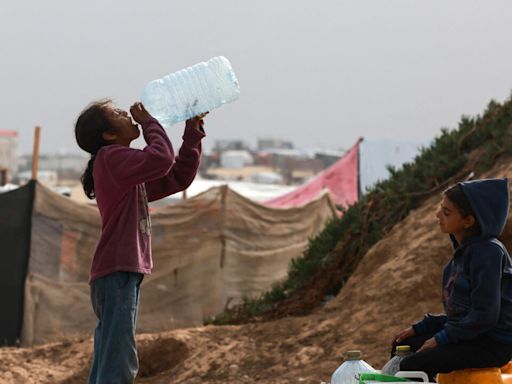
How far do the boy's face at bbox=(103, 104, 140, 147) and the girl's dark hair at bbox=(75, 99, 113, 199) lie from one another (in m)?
0.02

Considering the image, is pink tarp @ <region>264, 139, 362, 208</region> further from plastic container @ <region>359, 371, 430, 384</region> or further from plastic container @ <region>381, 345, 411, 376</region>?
plastic container @ <region>359, 371, 430, 384</region>

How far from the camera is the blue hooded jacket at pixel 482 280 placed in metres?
4.57

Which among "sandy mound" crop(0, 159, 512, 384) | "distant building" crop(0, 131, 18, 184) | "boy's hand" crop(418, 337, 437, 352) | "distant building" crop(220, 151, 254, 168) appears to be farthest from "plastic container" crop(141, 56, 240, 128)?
"distant building" crop(220, 151, 254, 168)

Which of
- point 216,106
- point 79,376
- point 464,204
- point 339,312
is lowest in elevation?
point 79,376

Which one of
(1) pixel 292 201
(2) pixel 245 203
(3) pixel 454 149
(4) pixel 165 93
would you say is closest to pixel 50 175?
(1) pixel 292 201

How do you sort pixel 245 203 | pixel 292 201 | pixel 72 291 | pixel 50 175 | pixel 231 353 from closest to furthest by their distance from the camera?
pixel 231 353
pixel 72 291
pixel 245 203
pixel 292 201
pixel 50 175

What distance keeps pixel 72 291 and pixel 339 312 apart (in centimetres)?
547

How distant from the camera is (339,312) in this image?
873 cm

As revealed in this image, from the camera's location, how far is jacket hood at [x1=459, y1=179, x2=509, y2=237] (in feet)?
15.6

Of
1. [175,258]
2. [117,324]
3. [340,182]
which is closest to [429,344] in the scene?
[117,324]

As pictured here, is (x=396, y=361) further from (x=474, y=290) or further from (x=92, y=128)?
(x=92, y=128)

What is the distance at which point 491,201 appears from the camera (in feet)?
15.7

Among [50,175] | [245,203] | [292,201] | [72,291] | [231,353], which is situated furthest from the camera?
[50,175]

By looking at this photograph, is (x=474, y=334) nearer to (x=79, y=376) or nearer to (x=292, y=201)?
(x=79, y=376)
